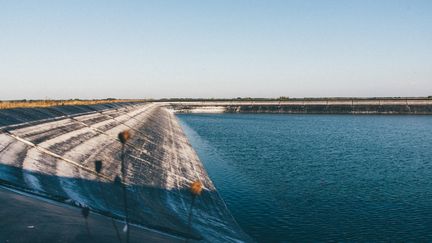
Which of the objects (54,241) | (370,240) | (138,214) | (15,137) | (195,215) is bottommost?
(370,240)

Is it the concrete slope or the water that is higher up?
the concrete slope

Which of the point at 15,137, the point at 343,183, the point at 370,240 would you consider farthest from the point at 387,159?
the point at 15,137

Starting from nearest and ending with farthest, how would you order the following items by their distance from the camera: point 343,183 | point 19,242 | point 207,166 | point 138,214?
point 19,242 → point 138,214 → point 343,183 → point 207,166

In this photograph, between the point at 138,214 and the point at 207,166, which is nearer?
the point at 138,214

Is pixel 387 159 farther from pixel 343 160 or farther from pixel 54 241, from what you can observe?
pixel 54 241

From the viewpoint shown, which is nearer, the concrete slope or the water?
the concrete slope
